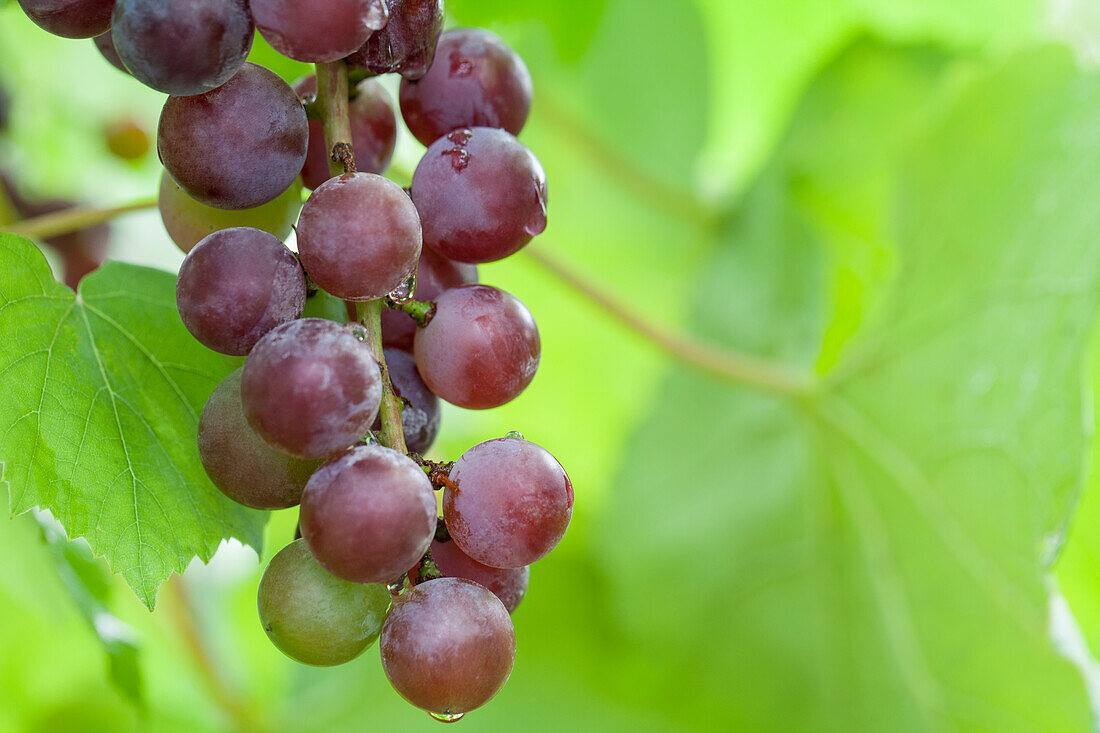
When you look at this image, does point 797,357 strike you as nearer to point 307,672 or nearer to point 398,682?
point 307,672

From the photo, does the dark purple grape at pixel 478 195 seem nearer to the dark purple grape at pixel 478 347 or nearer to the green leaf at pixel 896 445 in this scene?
the dark purple grape at pixel 478 347

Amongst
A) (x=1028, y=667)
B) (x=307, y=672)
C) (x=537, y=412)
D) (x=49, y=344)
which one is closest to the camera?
(x=49, y=344)

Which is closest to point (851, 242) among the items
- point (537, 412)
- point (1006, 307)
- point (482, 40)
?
point (1006, 307)

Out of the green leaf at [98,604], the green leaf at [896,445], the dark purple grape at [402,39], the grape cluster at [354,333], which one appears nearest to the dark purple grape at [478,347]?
the grape cluster at [354,333]

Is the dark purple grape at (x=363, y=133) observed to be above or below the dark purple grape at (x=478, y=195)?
below

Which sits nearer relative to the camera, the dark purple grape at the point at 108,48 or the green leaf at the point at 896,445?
the dark purple grape at the point at 108,48

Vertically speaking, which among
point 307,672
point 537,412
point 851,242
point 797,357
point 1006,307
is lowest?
point 307,672
